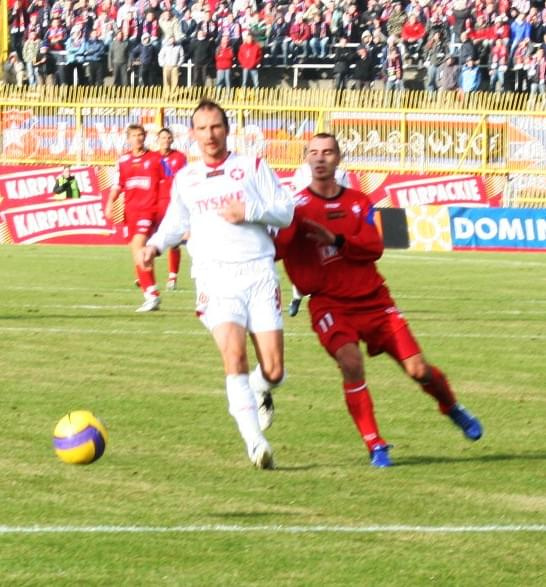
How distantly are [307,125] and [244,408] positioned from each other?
27.7 metres

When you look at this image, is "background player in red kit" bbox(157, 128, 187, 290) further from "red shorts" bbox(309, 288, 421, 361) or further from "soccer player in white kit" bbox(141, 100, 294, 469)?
"soccer player in white kit" bbox(141, 100, 294, 469)

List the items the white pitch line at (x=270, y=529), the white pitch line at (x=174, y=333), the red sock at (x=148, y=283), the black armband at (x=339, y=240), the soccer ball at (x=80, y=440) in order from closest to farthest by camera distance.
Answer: the white pitch line at (x=270, y=529) < the soccer ball at (x=80, y=440) < the black armband at (x=339, y=240) < the white pitch line at (x=174, y=333) < the red sock at (x=148, y=283)

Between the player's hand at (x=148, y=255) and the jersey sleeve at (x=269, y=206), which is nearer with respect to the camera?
the jersey sleeve at (x=269, y=206)

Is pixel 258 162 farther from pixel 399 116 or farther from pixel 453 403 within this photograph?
pixel 399 116

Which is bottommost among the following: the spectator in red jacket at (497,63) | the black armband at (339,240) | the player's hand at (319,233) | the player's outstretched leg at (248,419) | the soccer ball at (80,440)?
the spectator in red jacket at (497,63)

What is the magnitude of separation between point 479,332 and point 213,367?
13.7 feet

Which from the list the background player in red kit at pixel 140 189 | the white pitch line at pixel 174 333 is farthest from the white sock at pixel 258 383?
the background player in red kit at pixel 140 189

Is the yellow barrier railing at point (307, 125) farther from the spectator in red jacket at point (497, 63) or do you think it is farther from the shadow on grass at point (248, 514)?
the shadow on grass at point (248, 514)

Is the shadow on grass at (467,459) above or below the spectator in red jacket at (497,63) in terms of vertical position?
above

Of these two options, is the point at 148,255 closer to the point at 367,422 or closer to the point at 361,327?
the point at 361,327

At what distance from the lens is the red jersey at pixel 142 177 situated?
2097cm

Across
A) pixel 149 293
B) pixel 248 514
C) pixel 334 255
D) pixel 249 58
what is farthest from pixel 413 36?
pixel 248 514

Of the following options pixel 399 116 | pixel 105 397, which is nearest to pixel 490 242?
pixel 399 116

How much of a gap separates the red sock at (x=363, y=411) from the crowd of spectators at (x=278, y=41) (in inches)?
1227
